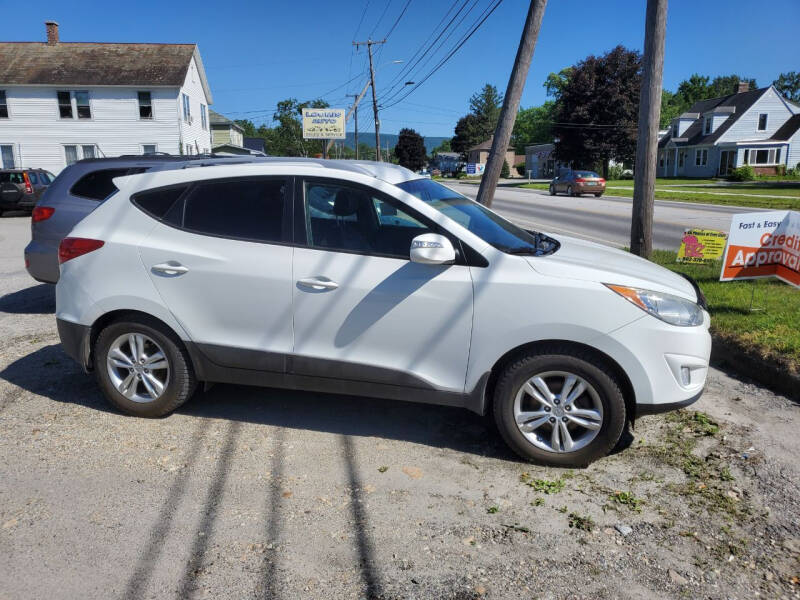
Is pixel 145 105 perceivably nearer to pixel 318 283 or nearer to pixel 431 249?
pixel 318 283

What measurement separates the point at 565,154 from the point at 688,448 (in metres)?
62.4

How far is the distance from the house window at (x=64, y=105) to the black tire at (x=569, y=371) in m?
38.7

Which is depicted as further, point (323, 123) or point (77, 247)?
point (323, 123)

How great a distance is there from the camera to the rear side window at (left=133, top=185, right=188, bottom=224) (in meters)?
4.59

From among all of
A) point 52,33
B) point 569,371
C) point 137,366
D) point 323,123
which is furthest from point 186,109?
point 569,371

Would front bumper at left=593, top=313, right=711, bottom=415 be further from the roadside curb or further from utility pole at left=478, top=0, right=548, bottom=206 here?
utility pole at left=478, top=0, right=548, bottom=206

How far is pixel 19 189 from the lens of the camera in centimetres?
2291

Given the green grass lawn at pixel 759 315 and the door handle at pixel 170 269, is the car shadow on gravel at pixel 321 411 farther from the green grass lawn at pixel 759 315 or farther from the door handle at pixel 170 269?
the green grass lawn at pixel 759 315

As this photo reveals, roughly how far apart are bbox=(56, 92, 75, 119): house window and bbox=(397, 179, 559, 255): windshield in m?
37.4

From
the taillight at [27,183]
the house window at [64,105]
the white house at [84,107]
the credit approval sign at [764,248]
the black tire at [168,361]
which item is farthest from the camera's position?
the house window at [64,105]

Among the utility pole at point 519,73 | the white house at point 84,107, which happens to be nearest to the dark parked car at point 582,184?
the white house at point 84,107

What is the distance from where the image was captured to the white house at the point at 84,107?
35594 millimetres

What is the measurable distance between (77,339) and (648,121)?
7.66 m

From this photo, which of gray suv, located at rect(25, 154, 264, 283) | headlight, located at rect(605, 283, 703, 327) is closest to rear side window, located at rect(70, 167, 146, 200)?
gray suv, located at rect(25, 154, 264, 283)
